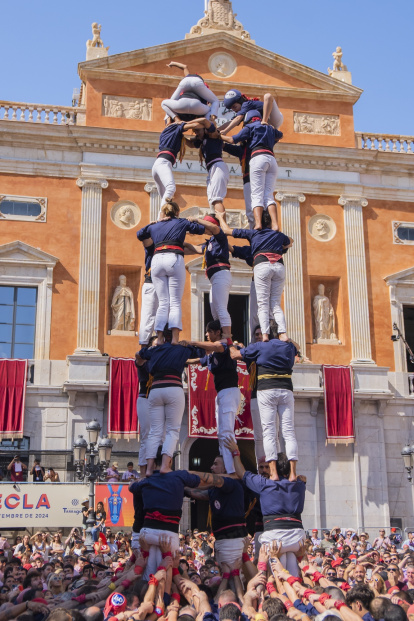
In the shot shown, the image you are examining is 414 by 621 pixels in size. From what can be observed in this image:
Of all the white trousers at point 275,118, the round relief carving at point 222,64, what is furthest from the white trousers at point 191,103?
the round relief carving at point 222,64

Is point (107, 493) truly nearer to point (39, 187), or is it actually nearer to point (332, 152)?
point (39, 187)

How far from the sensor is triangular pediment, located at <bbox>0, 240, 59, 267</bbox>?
85.6 feet

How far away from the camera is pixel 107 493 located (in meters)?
20.3

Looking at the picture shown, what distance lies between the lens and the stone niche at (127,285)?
2639 centimetres

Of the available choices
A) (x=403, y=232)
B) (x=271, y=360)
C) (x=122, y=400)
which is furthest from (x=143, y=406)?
(x=403, y=232)

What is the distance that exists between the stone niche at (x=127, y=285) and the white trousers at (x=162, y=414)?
15200 millimetres

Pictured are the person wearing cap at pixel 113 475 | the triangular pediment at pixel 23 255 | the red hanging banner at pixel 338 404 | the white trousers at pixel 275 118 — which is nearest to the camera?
the white trousers at pixel 275 118

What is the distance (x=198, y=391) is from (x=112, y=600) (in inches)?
702

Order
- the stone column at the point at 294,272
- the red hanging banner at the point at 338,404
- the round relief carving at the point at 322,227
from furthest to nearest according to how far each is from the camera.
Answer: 1. the round relief carving at the point at 322,227
2. the stone column at the point at 294,272
3. the red hanging banner at the point at 338,404

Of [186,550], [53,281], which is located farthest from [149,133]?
[186,550]

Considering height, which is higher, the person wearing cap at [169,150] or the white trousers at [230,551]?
the person wearing cap at [169,150]

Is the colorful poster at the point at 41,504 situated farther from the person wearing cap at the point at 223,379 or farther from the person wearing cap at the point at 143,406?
the person wearing cap at the point at 223,379

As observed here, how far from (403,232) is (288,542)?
20.7 meters

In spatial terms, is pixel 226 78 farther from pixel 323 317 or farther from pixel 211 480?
pixel 211 480
